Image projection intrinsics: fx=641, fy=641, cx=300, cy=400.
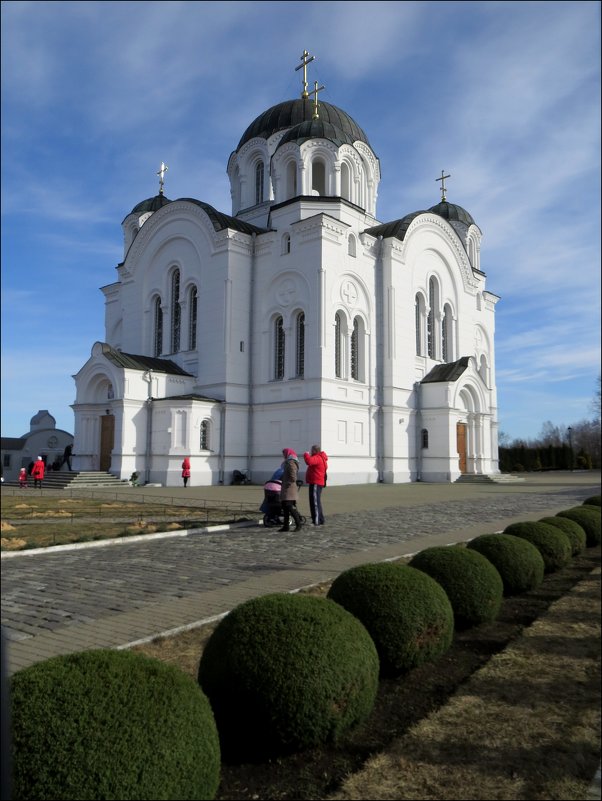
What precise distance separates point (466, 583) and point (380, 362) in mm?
28345

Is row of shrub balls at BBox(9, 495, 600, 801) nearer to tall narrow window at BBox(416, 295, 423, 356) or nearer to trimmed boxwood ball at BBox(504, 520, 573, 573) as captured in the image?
trimmed boxwood ball at BBox(504, 520, 573, 573)

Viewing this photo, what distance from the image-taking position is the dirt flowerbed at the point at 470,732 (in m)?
3.42

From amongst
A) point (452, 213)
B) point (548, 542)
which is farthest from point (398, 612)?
point (452, 213)

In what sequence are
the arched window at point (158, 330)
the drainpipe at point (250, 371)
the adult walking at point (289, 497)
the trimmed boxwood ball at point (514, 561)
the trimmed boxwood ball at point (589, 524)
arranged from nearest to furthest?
the trimmed boxwood ball at point (514, 561), the trimmed boxwood ball at point (589, 524), the adult walking at point (289, 497), the drainpipe at point (250, 371), the arched window at point (158, 330)

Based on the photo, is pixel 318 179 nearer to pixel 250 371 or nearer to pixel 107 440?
pixel 250 371

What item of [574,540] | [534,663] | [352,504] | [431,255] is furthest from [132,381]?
[534,663]

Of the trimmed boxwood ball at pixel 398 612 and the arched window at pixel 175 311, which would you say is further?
the arched window at pixel 175 311

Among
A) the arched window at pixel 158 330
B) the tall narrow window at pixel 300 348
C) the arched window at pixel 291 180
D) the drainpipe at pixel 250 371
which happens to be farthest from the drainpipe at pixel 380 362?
the arched window at pixel 158 330

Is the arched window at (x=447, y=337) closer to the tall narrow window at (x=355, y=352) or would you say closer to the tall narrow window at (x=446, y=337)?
the tall narrow window at (x=446, y=337)

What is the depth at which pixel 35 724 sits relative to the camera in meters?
2.41

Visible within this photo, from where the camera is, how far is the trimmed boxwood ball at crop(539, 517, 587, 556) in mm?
10289

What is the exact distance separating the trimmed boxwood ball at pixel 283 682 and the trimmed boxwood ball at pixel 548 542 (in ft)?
19.1

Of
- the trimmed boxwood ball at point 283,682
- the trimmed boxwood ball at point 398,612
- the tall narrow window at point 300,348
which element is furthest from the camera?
the tall narrow window at point 300,348

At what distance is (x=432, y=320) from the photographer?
128 feet
